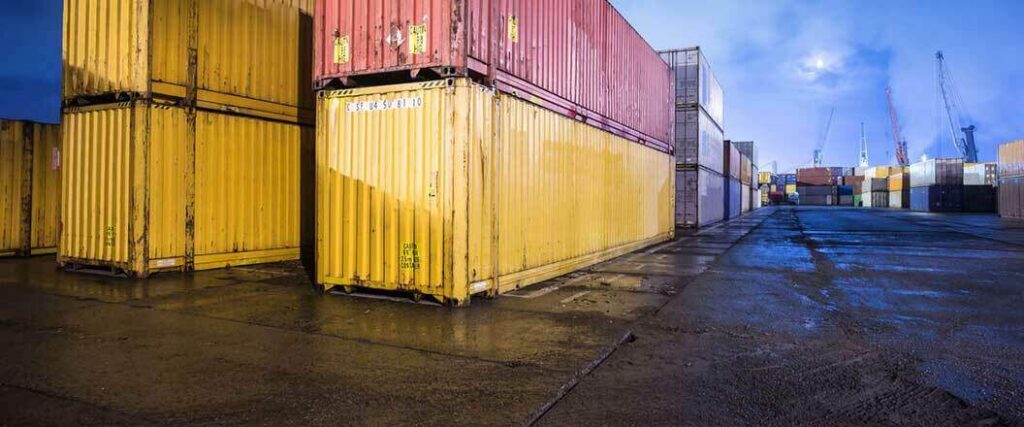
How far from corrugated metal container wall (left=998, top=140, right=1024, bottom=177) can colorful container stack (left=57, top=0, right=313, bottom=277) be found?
40.0m

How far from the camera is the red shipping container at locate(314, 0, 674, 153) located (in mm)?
7113

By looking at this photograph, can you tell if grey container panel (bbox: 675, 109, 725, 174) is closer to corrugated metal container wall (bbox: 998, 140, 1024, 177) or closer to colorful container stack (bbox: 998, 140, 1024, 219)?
corrugated metal container wall (bbox: 998, 140, 1024, 177)

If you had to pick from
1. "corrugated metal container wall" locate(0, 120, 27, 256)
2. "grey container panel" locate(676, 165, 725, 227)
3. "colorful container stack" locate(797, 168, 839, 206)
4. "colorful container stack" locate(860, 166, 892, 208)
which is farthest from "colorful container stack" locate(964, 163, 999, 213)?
"corrugated metal container wall" locate(0, 120, 27, 256)

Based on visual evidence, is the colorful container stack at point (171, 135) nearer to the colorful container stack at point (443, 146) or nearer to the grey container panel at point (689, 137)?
the colorful container stack at point (443, 146)

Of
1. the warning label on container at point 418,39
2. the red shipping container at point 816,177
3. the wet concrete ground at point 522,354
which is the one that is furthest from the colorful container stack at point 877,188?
the warning label on container at point 418,39

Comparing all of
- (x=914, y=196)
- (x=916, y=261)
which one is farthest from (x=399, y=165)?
(x=914, y=196)

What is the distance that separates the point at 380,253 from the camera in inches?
297

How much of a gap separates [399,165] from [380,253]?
122cm

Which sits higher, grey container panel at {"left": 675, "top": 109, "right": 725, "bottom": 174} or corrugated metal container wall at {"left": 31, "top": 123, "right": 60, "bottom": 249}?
grey container panel at {"left": 675, "top": 109, "right": 725, "bottom": 174}

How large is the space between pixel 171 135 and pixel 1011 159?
142 ft

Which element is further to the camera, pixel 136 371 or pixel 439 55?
pixel 439 55

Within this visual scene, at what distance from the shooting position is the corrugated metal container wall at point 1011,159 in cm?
3234

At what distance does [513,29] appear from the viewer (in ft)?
26.7

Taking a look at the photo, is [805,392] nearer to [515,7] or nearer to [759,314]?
[759,314]
